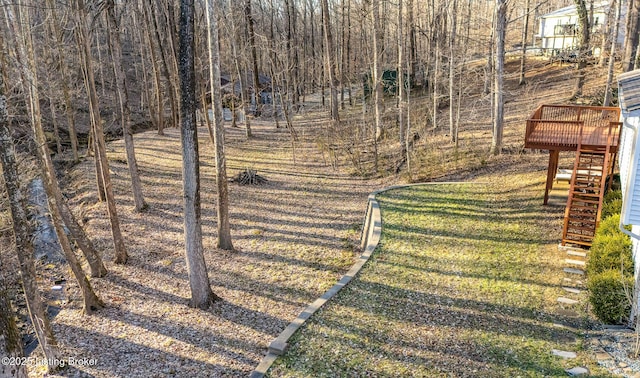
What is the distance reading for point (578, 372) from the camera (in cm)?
601

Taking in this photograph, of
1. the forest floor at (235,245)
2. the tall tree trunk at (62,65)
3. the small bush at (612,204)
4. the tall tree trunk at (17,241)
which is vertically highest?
the tall tree trunk at (62,65)

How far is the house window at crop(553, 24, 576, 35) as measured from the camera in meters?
30.3

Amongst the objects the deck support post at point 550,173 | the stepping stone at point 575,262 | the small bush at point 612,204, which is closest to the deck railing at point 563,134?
the deck support post at point 550,173

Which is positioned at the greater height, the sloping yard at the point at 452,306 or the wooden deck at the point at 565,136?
the wooden deck at the point at 565,136

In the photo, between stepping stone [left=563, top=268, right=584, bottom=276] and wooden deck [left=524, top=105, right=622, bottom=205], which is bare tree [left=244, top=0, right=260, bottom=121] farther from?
stepping stone [left=563, top=268, right=584, bottom=276]

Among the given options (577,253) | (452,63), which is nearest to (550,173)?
(577,253)

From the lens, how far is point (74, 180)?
16.8 meters

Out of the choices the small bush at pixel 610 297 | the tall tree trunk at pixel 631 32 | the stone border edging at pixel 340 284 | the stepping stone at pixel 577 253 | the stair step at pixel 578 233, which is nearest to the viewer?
the stone border edging at pixel 340 284

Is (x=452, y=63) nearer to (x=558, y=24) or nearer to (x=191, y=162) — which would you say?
(x=191, y=162)

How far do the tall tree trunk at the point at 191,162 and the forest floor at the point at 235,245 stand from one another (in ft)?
1.74

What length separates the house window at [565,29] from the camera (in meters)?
30.3

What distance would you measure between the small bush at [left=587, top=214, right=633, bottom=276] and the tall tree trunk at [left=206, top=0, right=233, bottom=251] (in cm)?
810

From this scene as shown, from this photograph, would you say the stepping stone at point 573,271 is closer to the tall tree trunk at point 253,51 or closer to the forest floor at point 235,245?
the forest floor at point 235,245

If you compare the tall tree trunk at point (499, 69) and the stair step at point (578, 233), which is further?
the tall tree trunk at point (499, 69)
